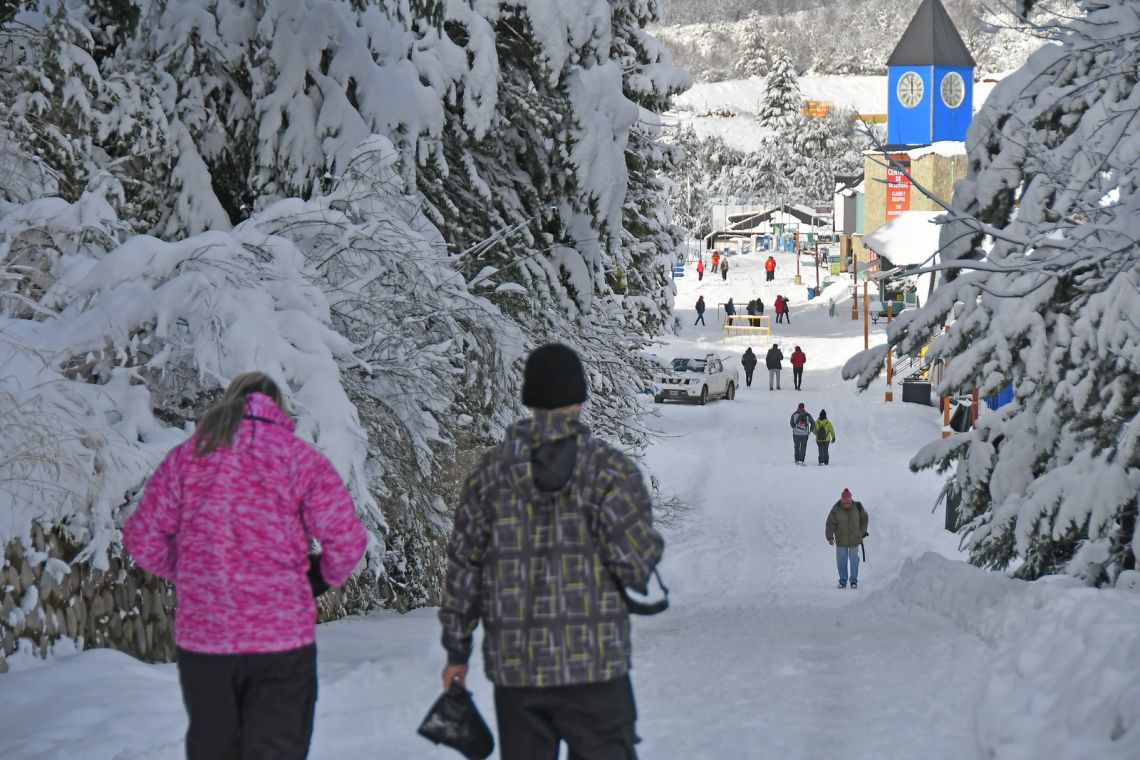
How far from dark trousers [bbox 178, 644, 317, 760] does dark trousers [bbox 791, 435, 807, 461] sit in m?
28.0

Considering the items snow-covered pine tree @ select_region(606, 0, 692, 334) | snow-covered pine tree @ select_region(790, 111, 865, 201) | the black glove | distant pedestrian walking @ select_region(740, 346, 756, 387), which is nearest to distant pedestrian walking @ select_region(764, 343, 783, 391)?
distant pedestrian walking @ select_region(740, 346, 756, 387)

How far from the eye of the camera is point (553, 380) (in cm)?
396

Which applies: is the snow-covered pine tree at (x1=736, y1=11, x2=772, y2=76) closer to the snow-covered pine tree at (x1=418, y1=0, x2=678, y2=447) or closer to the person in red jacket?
the person in red jacket

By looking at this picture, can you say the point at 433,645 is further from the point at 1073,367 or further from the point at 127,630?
the point at 1073,367

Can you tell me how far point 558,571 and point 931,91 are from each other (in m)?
65.7

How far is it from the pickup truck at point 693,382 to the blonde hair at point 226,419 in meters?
37.1

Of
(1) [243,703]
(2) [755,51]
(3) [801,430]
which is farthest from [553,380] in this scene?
(2) [755,51]

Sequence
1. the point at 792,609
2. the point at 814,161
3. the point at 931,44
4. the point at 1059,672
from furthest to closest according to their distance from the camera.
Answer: the point at 814,161, the point at 931,44, the point at 792,609, the point at 1059,672

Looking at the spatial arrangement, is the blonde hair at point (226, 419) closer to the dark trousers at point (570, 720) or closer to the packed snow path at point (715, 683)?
the dark trousers at point (570, 720)

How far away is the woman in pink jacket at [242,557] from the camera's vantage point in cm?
412

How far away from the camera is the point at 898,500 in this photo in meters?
28.0

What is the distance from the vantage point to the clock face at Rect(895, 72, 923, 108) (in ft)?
217

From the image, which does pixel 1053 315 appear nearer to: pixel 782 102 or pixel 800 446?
pixel 800 446

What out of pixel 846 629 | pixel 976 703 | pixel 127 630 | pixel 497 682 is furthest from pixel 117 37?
pixel 497 682
